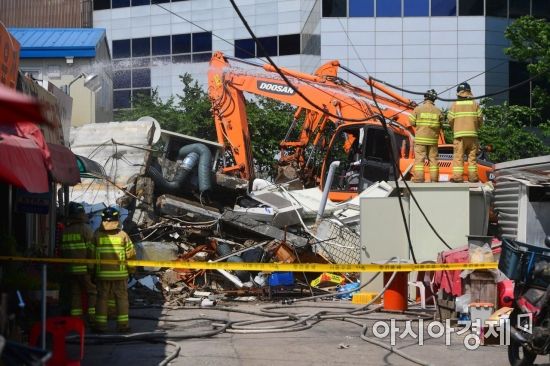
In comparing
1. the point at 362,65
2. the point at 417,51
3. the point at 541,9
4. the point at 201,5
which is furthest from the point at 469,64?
the point at 201,5

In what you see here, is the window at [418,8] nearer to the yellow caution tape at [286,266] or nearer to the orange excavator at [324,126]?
the orange excavator at [324,126]

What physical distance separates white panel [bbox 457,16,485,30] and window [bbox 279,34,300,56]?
10.1 metres

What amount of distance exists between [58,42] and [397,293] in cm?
2264

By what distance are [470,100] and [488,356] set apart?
236 inches

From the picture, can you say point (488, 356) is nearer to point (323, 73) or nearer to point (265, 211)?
point (265, 211)

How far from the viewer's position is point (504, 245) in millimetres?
9227

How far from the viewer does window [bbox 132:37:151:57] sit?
4838cm

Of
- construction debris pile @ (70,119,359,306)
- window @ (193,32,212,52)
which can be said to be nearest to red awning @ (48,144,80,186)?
construction debris pile @ (70,119,359,306)

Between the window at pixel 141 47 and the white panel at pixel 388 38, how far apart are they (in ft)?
49.7

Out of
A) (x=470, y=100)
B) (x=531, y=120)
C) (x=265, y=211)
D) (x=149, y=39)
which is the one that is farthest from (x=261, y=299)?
(x=149, y=39)

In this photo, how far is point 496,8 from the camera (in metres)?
37.8

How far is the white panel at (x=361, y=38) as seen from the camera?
125ft

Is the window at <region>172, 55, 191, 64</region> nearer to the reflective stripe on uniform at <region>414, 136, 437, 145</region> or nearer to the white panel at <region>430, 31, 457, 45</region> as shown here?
the white panel at <region>430, 31, 457, 45</region>

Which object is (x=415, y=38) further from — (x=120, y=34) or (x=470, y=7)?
(x=120, y=34)
